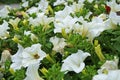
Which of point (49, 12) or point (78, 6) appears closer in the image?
point (78, 6)

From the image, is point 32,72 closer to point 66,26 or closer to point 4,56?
point 66,26

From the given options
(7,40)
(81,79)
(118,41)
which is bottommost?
(81,79)

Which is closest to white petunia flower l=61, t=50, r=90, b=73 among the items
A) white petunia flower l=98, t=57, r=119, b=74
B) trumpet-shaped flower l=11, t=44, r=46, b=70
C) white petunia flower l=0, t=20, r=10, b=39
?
white petunia flower l=98, t=57, r=119, b=74

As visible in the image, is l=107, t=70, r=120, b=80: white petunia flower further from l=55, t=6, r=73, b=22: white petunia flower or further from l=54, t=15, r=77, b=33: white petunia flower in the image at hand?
l=55, t=6, r=73, b=22: white petunia flower

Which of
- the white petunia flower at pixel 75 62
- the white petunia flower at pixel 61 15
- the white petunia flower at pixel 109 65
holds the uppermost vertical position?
the white petunia flower at pixel 61 15

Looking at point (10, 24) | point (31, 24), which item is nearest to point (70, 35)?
point (31, 24)

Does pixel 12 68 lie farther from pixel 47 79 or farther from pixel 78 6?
pixel 78 6

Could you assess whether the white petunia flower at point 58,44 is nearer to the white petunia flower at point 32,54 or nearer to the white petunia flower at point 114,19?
the white petunia flower at point 32,54

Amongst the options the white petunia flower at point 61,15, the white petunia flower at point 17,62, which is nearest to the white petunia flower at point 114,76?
the white petunia flower at point 17,62

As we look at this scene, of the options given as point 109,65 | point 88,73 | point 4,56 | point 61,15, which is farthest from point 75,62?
point 61,15
